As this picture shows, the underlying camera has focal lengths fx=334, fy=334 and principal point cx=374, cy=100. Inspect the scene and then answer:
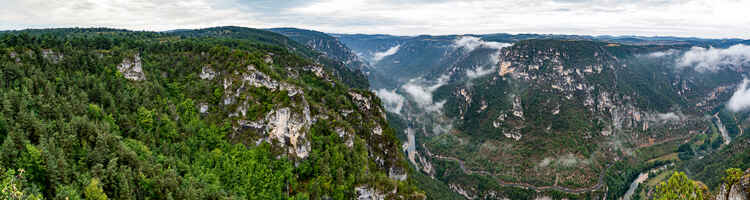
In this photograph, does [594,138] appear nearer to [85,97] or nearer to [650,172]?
[650,172]

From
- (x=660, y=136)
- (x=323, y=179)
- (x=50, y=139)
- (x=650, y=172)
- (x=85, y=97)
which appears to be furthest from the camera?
(x=660, y=136)

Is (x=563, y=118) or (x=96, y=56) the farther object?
(x=563, y=118)

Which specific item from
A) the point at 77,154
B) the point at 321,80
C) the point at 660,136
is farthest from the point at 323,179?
the point at 660,136

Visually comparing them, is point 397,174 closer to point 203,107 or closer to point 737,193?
point 203,107

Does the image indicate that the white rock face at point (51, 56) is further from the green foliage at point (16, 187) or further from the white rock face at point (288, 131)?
the green foliage at point (16, 187)

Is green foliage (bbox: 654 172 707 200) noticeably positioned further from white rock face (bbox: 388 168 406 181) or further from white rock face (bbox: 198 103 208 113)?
white rock face (bbox: 198 103 208 113)

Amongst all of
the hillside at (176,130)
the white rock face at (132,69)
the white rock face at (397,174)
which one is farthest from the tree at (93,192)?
the white rock face at (397,174)
